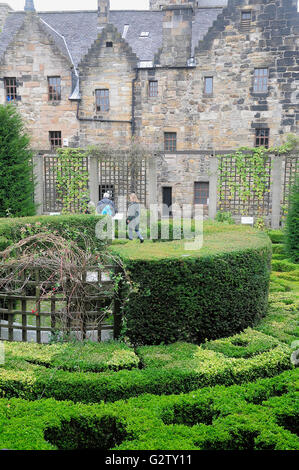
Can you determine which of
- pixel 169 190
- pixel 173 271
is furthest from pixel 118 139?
pixel 173 271

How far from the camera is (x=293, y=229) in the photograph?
13.0 meters

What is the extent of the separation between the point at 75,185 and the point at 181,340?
13.5 metres

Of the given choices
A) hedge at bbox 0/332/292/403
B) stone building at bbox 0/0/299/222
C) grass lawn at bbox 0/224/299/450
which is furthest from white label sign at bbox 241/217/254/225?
hedge at bbox 0/332/292/403

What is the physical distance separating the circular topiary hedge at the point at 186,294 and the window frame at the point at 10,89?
2152cm

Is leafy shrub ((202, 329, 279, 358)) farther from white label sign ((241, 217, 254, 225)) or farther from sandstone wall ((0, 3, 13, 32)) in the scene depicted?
sandstone wall ((0, 3, 13, 32))

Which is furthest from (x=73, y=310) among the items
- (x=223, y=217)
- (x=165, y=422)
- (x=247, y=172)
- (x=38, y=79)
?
(x=38, y=79)

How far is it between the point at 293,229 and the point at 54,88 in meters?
17.8

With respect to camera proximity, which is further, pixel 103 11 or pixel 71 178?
pixel 103 11

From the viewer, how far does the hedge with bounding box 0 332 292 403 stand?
514 centimetres

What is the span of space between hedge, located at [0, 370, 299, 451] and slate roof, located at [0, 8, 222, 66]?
23374 mm

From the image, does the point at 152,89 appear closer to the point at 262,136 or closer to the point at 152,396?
the point at 262,136

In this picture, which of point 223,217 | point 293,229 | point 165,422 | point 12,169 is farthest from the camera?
point 223,217

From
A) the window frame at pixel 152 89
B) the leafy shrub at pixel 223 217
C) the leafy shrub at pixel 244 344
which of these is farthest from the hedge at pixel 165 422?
the window frame at pixel 152 89
